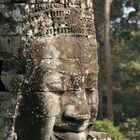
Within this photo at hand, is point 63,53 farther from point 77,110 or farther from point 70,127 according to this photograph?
point 70,127

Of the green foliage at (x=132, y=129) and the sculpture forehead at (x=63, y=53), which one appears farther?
the green foliage at (x=132, y=129)

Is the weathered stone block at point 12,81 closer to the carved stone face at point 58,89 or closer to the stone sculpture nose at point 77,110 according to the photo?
the carved stone face at point 58,89

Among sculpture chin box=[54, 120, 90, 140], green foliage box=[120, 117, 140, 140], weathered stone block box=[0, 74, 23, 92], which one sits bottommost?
green foliage box=[120, 117, 140, 140]

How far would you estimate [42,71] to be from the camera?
19.0 feet

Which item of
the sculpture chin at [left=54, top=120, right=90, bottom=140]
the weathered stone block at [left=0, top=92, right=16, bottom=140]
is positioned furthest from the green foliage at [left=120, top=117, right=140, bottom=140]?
the weathered stone block at [left=0, top=92, right=16, bottom=140]

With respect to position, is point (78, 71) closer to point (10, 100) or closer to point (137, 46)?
point (10, 100)

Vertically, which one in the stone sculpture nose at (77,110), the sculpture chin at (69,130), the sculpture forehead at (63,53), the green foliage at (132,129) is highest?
the sculpture forehead at (63,53)

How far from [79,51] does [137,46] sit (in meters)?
19.2

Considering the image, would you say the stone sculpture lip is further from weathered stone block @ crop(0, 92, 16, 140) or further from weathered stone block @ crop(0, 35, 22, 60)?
weathered stone block @ crop(0, 35, 22, 60)

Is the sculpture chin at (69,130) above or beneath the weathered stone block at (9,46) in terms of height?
beneath

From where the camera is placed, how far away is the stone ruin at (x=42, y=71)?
5770 mm

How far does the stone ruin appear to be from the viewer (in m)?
5.77

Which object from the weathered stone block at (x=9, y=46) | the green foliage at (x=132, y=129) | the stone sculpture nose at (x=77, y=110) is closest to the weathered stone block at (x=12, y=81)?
the weathered stone block at (x=9, y=46)

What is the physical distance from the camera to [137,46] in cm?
2480
